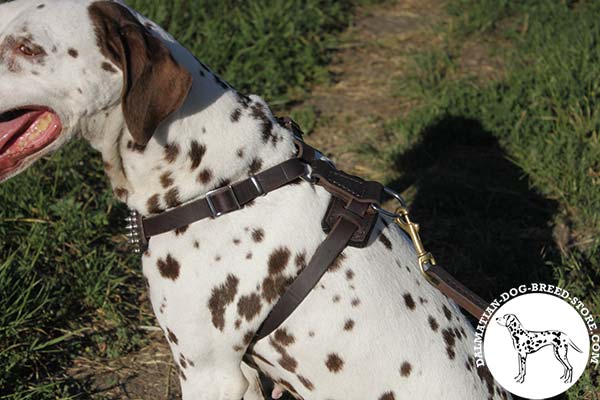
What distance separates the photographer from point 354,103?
22.0ft

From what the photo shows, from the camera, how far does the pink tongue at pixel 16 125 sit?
299 cm

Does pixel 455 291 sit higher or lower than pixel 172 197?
lower

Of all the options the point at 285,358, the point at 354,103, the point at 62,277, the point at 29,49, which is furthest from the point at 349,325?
the point at 354,103

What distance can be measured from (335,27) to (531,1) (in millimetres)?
1635

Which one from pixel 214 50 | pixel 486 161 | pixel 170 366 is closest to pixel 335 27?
pixel 214 50

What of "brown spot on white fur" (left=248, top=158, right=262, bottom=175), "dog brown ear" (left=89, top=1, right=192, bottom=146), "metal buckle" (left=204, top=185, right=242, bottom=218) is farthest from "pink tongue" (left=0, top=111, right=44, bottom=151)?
"brown spot on white fur" (left=248, top=158, right=262, bottom=175)

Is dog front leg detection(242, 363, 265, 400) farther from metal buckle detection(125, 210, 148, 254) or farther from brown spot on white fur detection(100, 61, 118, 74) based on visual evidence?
brown spot on white fur detection(100, 61, 118, 74)

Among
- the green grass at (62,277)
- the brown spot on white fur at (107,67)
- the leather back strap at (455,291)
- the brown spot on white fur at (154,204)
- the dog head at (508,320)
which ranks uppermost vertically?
the brown spot on white fur at (107,67)

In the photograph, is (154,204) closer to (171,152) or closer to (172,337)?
(171,152)

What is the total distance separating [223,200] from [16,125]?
72cm

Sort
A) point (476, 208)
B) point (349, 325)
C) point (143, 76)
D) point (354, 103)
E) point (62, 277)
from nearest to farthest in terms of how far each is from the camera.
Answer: point (143, 76) < point (349, 325) < point (62, 277) < point (476, 208) < point (354, 103)

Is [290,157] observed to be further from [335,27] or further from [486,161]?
[335,27]

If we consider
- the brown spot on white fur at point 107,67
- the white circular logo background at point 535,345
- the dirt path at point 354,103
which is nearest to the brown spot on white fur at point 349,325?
the white circular logo background at point 535,345

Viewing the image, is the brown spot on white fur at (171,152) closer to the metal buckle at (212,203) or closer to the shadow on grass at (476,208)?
the metal buckle at (212,203)
